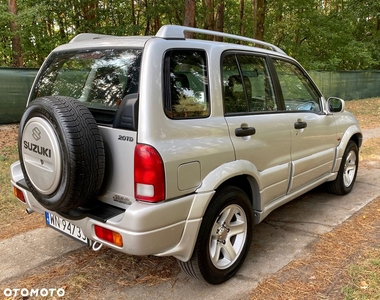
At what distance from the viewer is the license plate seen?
2510 mm

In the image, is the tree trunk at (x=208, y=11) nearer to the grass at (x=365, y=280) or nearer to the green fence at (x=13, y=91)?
the green fence at (x=13, y=91)

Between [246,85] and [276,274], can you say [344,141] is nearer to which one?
Result: [246,85]

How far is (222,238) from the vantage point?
2709 mm

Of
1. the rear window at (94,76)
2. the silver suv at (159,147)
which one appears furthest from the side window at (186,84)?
the rear window at (94,76)

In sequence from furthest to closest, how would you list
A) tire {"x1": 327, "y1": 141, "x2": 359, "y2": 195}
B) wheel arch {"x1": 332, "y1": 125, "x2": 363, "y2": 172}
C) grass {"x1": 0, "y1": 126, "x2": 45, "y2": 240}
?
tire {"x1": 327, "y1": 141, "x2": 359, "y2": 195} < wheel arch {"x1": 332, "y1": 125, "x2": 363, "y2": 172} < grass {"x1": 0, "y1": 126, "x2": 45, "y2": 240}

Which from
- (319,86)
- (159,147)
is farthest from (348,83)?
(159,147)

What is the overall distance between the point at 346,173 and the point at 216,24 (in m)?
15.8

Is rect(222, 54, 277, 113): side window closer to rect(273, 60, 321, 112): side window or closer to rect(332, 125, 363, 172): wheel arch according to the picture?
rect(273, 60, 321, 112): side window

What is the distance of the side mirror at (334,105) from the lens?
162 inches

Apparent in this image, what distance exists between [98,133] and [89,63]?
824 mm

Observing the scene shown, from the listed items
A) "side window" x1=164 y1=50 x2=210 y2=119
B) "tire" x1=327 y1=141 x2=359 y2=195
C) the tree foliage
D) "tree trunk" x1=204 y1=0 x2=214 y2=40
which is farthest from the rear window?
"tree trunk" x1=204 y1=0 x2=214 y2=40

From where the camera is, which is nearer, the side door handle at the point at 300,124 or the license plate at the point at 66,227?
the license plate at the point at 66,227

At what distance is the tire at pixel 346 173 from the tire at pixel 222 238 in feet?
7.37

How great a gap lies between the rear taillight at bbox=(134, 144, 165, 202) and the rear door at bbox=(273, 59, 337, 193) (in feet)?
5.71
